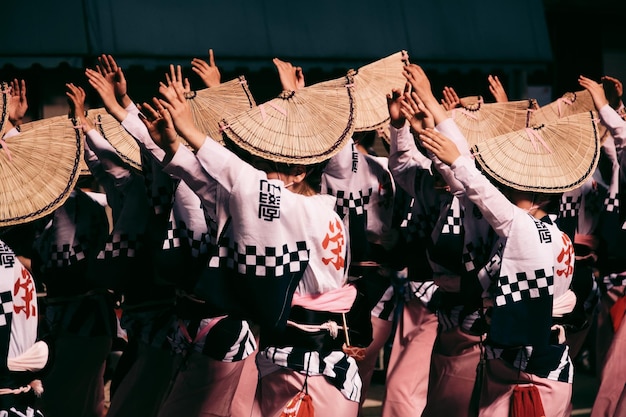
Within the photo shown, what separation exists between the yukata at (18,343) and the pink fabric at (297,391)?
1007 mm

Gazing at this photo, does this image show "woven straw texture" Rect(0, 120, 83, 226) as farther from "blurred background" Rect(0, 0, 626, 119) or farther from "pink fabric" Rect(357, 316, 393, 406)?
"blurred background" Rect(0, 0, 626, 119)

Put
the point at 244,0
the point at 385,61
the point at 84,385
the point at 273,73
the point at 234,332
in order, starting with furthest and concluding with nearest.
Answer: the point at 273,73, the point at 244,0, the point at 385,61, the point at 84,385, the point at 234,332

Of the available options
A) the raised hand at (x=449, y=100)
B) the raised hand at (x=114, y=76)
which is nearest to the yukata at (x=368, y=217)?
the raised hand at (x=449, y=100)

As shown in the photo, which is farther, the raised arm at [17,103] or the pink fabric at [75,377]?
the raised arm at [17,103]

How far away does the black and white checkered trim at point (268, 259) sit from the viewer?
4625 mm

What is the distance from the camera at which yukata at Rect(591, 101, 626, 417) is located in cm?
698

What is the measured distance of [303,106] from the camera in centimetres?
509

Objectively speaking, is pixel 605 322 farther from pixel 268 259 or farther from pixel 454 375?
pixel 268 259

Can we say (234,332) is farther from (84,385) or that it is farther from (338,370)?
(84,385)

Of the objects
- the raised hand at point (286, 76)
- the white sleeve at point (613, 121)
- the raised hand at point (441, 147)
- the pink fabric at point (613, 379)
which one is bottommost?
the pink fabric at point (613, 379)

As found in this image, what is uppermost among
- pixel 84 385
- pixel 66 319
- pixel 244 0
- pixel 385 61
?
pixel 244 0

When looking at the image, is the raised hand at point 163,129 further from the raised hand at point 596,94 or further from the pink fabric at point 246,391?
the raised hand at point 596,94

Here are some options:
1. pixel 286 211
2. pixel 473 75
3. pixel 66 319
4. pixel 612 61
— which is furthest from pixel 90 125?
pixel 612 61

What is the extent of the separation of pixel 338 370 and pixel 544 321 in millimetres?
1054
